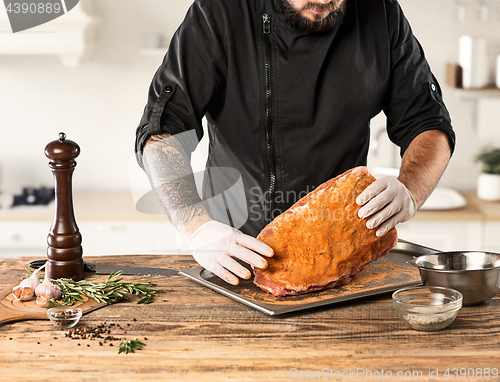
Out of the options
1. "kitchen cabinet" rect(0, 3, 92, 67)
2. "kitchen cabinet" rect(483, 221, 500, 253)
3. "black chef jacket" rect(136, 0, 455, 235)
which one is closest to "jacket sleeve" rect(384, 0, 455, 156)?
→ "black chef jacket" rect(136, 0, 455, 235)

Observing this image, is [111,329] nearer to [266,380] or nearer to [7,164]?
[266,380]

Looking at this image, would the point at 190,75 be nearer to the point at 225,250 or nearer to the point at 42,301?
the point at 225,250

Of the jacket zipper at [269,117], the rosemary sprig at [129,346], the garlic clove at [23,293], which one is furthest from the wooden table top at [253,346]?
the jacket zipper at [269,117]

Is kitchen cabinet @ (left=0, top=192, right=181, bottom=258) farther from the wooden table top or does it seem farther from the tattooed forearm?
the wooden table top

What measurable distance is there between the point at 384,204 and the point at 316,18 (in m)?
0.68

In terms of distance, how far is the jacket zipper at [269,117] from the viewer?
167 centimetres

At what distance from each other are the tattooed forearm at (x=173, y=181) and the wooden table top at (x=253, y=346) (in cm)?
35

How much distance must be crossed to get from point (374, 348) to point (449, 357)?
0.44ft

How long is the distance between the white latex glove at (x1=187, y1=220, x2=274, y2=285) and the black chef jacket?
36cm

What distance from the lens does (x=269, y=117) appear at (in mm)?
1704

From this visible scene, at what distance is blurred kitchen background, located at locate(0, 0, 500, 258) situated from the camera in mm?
3217

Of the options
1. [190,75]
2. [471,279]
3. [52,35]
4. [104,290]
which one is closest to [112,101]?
[52,35]

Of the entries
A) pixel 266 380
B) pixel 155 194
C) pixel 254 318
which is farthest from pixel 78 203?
pixel 266 380

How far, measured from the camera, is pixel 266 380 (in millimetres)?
872
